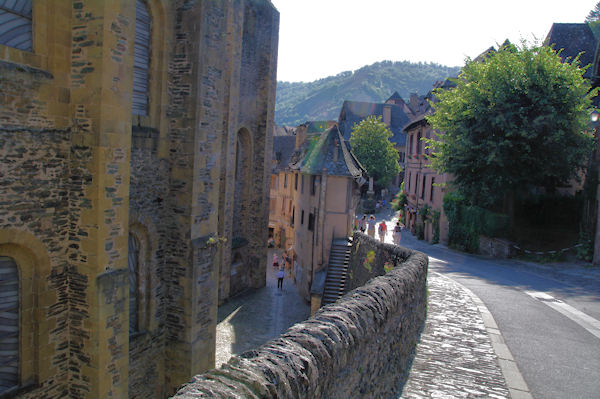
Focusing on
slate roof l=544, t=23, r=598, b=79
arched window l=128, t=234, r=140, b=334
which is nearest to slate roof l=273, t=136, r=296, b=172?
slate roof l=544, t=23, r=598, b=79

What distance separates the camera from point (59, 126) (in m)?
8.43

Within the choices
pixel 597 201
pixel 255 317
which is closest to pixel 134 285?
pixel 255 317

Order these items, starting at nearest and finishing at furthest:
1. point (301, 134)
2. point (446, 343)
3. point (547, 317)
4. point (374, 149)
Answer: point (446, 343)
point (547, 317)
point (301, 134)
point (374, 149)

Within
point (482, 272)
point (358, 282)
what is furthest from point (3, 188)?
point (482, 272)

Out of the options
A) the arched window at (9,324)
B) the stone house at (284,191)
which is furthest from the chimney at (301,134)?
the arched window at (9,324)

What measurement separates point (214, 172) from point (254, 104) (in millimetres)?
12747

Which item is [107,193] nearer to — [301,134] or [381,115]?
[301,134]

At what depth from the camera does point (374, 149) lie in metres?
53.8

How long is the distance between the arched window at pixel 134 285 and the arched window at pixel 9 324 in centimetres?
305

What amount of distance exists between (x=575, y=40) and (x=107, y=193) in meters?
30.6

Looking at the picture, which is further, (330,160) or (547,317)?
(330,160)

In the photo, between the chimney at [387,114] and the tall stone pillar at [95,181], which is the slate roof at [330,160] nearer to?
the tall stone pillar at [95,181]

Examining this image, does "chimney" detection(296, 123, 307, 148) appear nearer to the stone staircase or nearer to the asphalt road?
the stone staircase

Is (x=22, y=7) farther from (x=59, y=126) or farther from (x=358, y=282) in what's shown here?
(x=358, y=282)
